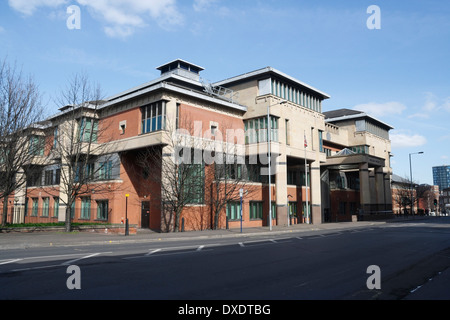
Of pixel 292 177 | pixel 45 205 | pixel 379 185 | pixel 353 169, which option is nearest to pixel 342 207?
pixel 353 169

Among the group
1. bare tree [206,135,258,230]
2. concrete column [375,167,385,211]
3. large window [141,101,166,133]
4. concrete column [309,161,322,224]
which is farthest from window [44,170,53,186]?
concrete column [375,167,385,211]

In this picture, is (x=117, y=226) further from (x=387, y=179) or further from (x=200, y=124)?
(x=387, y=179)

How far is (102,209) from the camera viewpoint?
110 ft

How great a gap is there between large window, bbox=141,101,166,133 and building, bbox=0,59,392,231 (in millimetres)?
83

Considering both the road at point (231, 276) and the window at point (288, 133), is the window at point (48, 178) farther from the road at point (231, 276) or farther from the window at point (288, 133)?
the road at point (231, 276)

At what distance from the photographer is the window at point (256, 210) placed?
36.3 metres

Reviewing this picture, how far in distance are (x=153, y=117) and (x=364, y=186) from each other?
31.9 m

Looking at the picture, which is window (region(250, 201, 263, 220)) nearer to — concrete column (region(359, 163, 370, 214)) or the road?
concrete column (region(359, 163, 370, 214))

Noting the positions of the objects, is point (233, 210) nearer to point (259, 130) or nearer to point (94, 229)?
point (259, 130)

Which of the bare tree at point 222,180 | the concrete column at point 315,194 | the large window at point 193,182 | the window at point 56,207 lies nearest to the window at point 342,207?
the concrete column at point 315,194

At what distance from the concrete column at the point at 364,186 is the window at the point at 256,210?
18.2 m

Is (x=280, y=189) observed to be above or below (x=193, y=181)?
below

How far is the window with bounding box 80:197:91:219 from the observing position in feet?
114
